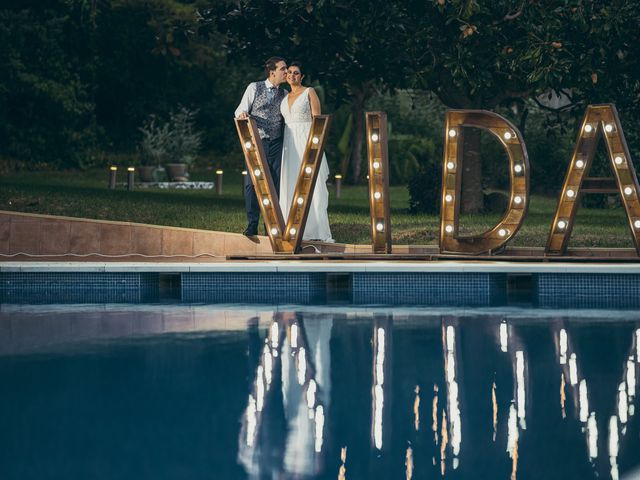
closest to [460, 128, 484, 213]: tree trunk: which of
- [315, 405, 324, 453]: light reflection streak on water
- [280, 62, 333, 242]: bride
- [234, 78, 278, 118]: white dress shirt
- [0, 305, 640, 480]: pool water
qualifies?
[280, 62, 333, 242]: bride

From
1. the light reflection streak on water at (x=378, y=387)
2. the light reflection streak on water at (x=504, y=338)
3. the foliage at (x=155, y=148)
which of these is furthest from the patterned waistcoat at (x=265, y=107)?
the foliage at (x=155, y=148)

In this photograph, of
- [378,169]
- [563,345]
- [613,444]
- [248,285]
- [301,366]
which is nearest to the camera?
[613,444]

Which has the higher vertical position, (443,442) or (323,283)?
(323,283)

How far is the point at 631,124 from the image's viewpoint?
2317 cm

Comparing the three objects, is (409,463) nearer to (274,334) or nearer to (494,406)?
(494,406)

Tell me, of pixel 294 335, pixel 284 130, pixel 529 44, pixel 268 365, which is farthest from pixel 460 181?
pixel 268 365

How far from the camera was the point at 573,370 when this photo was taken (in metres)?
9.66

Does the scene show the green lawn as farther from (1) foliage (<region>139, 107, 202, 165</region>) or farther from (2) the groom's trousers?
(1) foliage (<region>139, 107, 202, 165</region>)

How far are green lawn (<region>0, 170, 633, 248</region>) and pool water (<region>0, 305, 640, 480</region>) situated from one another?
5.12m

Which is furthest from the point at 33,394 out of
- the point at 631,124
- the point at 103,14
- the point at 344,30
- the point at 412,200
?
the point at 103,14

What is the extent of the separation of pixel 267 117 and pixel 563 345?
566cm

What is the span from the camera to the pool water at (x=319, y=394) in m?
6.95

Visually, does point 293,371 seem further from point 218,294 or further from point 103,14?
point 103,14

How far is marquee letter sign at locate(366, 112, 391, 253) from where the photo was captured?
47.5 ft
